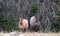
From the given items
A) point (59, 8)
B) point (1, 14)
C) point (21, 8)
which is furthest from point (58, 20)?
point (1, 14)

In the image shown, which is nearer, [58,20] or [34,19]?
[34,19]

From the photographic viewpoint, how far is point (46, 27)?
68.6 ft

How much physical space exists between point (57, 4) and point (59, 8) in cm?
48

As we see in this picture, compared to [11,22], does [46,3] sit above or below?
above

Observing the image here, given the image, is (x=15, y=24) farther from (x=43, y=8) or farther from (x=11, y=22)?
(x=43, y=8)

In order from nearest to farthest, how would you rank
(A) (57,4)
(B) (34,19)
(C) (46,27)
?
(B) (34,19), (C) (46,27), (A) (57,4)

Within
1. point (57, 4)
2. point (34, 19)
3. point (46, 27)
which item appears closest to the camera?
point (34, 19)

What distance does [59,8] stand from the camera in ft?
72.0

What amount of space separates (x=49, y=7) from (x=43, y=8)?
21.1 inches

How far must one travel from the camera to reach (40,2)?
2186 cm

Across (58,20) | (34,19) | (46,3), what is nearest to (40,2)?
(46,3)

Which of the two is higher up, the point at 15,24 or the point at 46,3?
the point at 46,3

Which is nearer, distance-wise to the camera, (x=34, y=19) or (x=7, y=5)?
(x=34, y=19)

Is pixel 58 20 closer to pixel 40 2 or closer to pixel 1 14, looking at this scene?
pixel 40 2
